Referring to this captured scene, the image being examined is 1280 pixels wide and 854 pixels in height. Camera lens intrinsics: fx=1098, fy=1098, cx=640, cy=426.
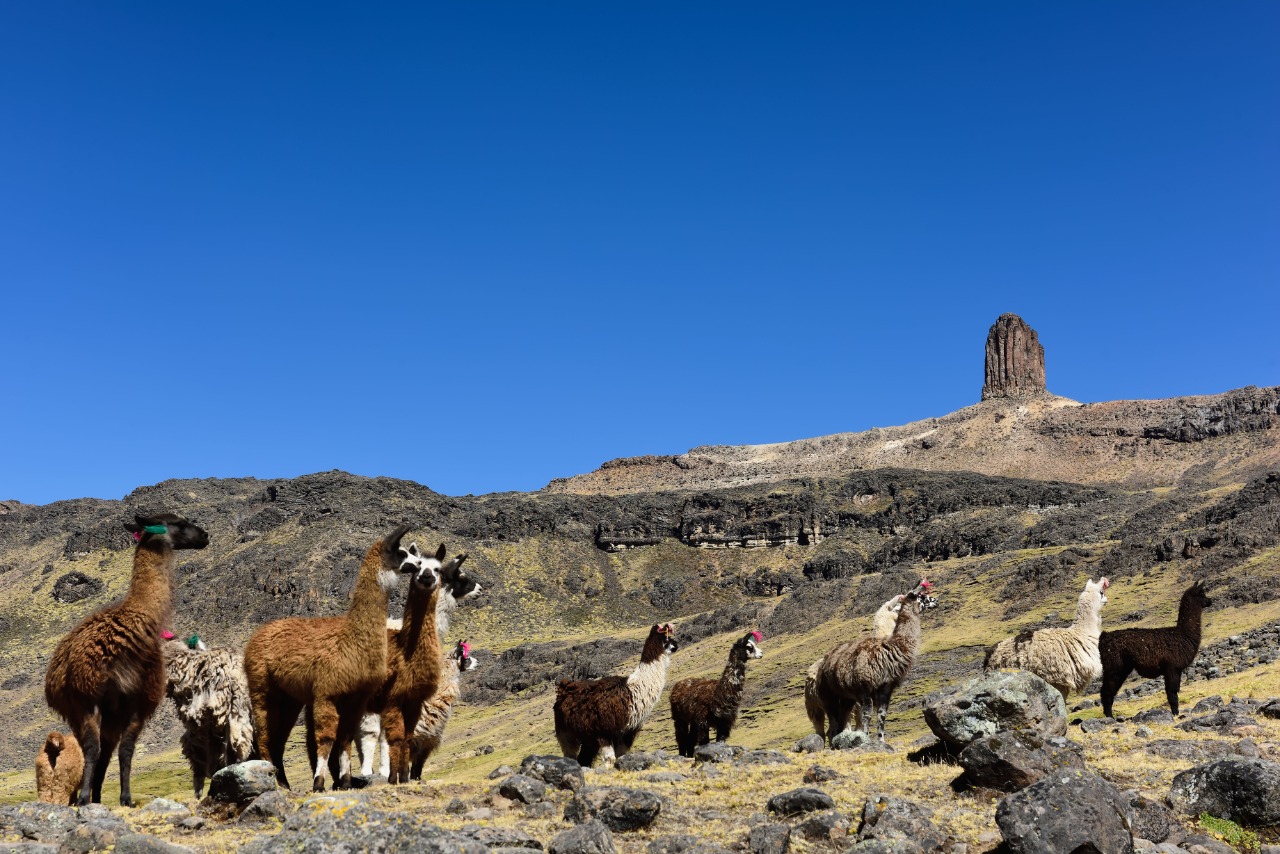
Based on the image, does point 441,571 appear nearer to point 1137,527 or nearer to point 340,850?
point 340,850

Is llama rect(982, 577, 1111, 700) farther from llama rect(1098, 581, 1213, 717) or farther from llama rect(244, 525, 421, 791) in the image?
llama rect(244, 525, 421, 791)

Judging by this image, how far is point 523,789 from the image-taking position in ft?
42.3

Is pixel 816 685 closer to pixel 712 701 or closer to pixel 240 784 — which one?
pixel 712 701

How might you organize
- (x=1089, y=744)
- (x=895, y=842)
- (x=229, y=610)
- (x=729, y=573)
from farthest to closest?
(x=729, y=573) < (x=229, y=610) < (x=1089, y=744) < (x=895, y=842)

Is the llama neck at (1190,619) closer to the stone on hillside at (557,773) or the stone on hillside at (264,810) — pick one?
the stone on hillside at (557,773)

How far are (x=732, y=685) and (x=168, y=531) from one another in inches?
399

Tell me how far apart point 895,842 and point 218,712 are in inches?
467

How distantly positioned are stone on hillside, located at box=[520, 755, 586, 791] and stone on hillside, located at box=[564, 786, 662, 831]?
116 cm

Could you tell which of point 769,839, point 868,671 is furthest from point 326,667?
point 868,671

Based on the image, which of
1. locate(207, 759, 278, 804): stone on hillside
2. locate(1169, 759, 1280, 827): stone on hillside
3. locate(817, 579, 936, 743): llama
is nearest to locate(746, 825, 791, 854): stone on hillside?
locate(1169, 759, 1280, 827): stone on hillside

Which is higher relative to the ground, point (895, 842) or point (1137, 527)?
point (1137, 527)

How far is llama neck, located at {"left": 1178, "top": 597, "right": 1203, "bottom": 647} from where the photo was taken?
853 inches

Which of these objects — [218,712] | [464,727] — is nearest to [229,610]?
[464,727]

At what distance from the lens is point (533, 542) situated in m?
112
